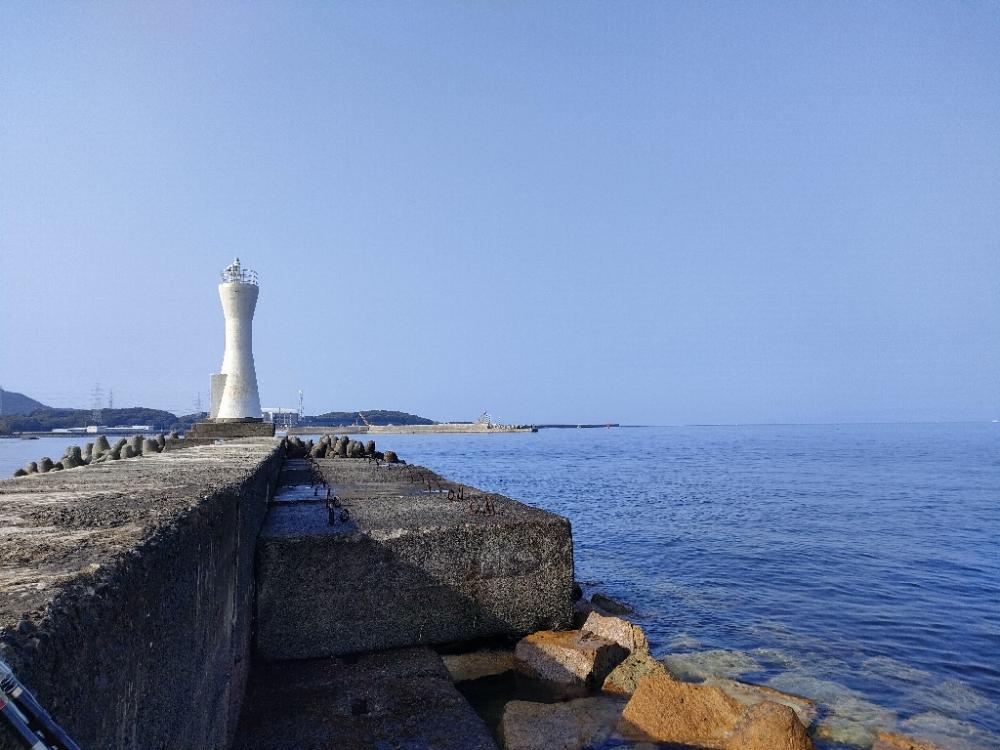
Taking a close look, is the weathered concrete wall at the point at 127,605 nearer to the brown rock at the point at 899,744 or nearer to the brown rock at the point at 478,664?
the brown rock at the point at 478,664

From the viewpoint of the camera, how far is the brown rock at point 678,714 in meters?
4.27

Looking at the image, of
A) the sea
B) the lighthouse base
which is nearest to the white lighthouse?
the lighthouse base

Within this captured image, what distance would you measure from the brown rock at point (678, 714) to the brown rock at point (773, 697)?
38.5 inches

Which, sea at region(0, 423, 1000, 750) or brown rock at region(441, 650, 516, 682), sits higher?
brown rock at region(441, 650, 516, 682)

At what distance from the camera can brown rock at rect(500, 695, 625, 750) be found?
4070 mm

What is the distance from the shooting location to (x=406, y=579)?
4555 millimetres

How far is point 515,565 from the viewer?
193 inches

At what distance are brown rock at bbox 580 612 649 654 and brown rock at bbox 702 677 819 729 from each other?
0.78 m

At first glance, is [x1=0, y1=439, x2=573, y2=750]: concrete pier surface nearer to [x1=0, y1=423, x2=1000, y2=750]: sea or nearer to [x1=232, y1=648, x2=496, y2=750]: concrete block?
[x1=232, y1=648, x2=496, y2=750]: concrete block

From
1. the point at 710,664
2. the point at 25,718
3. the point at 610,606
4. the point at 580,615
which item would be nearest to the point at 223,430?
the point at 610,606

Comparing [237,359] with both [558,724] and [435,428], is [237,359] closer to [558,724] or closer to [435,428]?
[558,724]

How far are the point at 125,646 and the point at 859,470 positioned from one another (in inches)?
1576

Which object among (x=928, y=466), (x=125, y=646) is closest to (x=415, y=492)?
(x=125, y=646)

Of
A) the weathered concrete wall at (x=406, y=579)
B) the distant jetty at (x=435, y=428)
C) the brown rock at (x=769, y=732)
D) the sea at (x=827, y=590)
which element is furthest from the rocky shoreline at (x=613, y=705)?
the distant jetty at (x=435, y=428)
